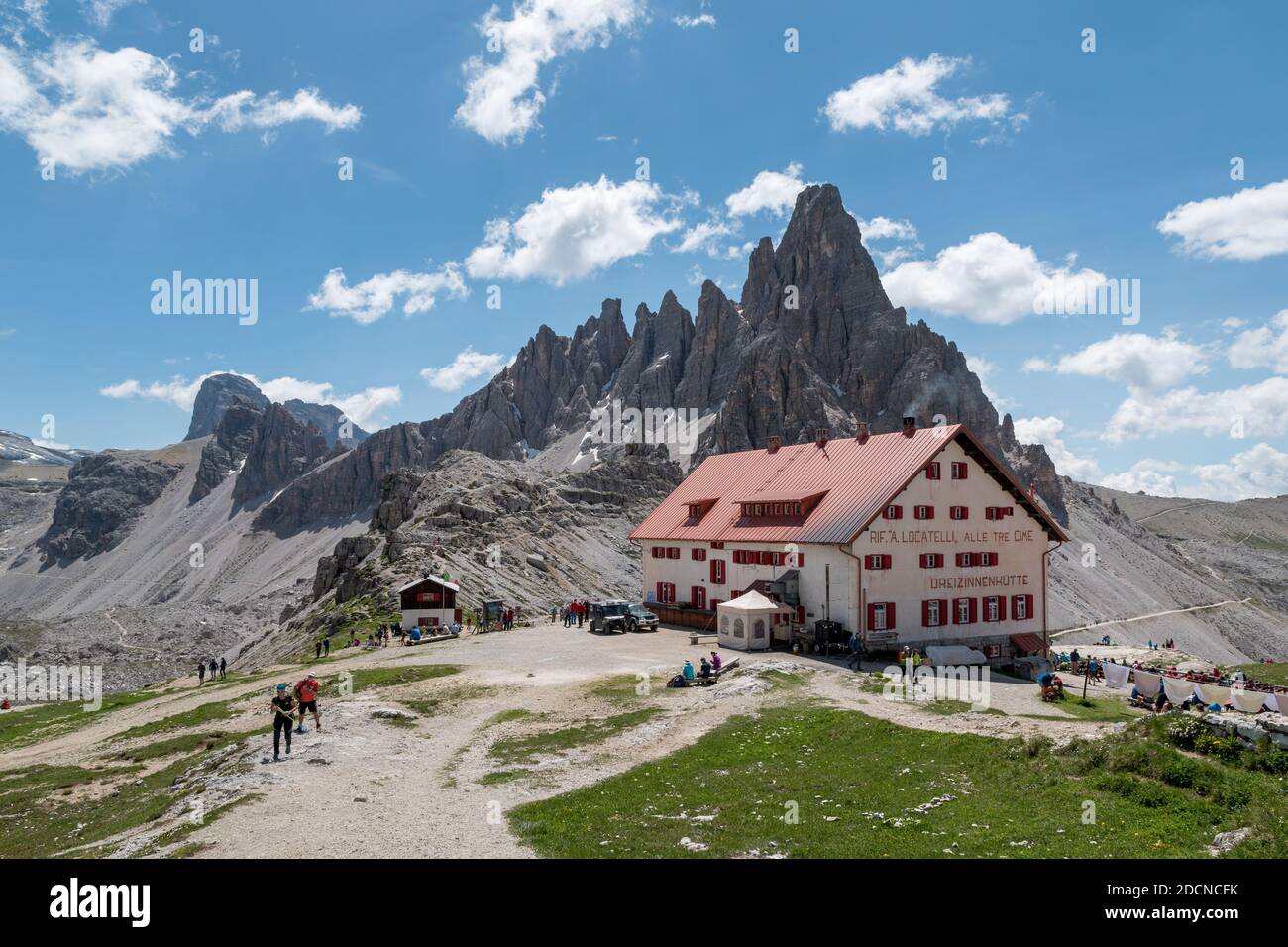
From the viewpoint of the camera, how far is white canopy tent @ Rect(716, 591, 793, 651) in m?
47.1

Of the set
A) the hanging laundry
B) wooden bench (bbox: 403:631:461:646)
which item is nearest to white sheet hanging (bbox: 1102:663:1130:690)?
the hanging laundry

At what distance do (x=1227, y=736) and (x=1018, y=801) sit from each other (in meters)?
5.51

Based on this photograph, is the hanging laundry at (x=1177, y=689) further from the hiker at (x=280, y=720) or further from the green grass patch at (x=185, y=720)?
the green grass patch at (x=185, y=720)

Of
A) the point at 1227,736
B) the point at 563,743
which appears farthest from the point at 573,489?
the point at 1227,736

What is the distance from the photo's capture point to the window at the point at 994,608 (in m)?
51.9

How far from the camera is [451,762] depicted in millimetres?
24094

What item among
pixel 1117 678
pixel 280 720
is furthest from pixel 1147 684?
pixel 280 720

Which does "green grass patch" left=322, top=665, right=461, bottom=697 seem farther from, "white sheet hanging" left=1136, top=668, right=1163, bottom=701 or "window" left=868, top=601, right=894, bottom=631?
"white sheet hanging" left=1136, top=668, right=1163, bottom=701

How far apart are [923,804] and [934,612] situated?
3428 centimetres

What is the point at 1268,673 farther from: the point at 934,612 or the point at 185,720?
the point at 185,720

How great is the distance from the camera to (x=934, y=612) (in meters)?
49.4

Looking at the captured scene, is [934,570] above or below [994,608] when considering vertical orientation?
above
